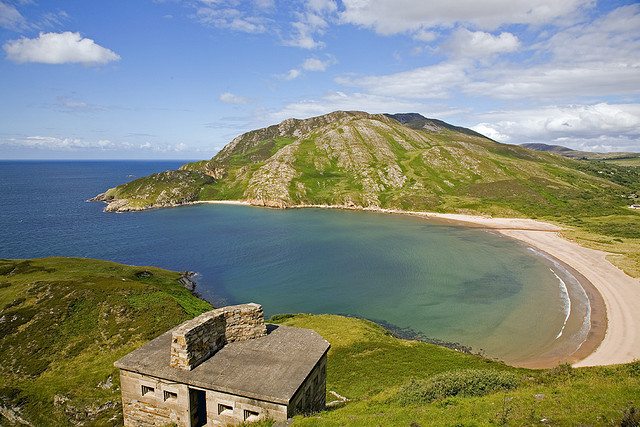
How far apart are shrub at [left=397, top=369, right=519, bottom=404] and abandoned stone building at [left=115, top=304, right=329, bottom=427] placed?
17.3 feet

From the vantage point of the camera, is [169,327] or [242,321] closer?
[242,321]

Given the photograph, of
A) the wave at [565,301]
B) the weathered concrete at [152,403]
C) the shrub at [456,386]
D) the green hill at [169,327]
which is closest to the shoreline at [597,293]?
the wave at [565,301]

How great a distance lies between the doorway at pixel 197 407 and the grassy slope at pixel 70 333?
39.3 ft

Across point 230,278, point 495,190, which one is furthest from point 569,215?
point 230,278

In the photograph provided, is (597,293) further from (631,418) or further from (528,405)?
(631,418)

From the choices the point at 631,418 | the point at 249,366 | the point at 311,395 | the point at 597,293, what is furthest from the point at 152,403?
the point at 597,293

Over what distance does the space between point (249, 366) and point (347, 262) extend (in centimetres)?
7359

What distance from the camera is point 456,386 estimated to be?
2075cm

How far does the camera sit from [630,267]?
8181 cm

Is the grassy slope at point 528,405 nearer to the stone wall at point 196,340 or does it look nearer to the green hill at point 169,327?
the green hill at point 169,327

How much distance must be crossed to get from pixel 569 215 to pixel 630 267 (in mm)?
81641

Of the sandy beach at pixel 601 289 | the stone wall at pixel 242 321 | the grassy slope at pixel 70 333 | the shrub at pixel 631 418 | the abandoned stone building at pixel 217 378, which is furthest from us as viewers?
the sandy beach at pixel 601 289

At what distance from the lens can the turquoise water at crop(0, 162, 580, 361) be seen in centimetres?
5966

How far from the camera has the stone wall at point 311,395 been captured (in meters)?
16.3
